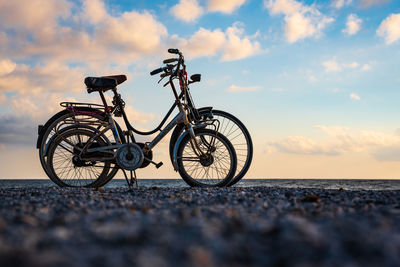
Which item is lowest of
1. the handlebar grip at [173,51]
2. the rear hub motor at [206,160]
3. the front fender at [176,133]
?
the rear hub motor at [206,160]

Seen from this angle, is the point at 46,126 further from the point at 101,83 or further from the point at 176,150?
the point at 176,150

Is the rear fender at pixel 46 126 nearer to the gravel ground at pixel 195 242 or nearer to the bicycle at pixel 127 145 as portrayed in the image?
the bicycle at pixel 127 145

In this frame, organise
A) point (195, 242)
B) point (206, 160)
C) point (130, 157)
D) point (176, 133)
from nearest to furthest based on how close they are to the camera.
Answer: point (195, 242) < point (130, 157) < point (206, 160) < point (176, 133)

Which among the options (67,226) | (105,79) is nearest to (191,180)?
(105,79)

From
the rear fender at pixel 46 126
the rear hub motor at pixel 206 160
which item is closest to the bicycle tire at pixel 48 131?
the rear fender at pixel 46 126

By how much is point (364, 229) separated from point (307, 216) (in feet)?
2.41

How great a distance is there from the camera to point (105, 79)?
6.22 metres

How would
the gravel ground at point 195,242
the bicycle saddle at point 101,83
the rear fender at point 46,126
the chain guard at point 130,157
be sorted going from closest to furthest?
the gravel ground at point 195,242 → the chain guard at point 130,157 → the bicycle saddle at point 101,83 → the rear fender at point 46,126

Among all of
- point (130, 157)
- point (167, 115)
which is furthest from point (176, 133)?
point (130, 157)

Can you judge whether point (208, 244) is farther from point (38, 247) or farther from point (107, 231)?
point (38, 247)

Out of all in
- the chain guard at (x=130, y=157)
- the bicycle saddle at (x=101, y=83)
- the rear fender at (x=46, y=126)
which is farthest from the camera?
the rear fender at (x=46, y=126)

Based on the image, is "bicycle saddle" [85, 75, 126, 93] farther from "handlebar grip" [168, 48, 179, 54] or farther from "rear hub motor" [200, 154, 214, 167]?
"rear hub motor" [200, 154, 214, 167]

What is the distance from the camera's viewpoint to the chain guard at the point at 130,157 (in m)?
6.08

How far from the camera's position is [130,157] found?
20.1ft
